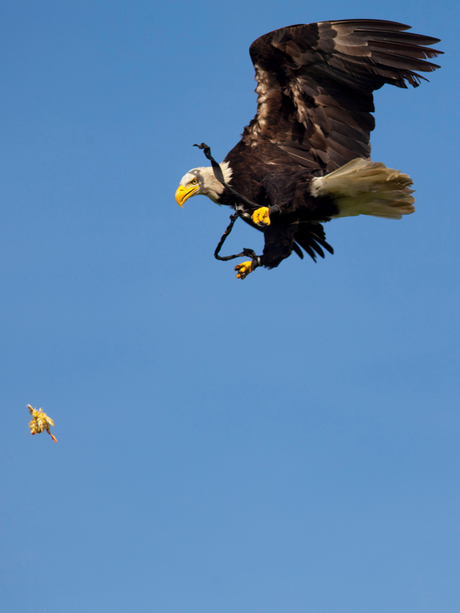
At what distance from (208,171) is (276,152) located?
0.77 metres

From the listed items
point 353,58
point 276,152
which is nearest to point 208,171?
point 276,152

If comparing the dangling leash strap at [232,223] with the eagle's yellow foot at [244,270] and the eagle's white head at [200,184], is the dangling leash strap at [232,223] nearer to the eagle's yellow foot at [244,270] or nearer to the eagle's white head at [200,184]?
the eagle's yellow foot at [244,270]

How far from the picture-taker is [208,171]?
7.41 meters

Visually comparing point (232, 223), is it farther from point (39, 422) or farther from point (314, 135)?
point (39, 422)

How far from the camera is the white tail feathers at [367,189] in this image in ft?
21.4

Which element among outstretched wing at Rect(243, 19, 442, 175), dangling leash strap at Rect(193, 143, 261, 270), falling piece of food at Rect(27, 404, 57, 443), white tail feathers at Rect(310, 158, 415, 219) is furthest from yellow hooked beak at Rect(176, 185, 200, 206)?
falling piece of food at Rect(27, 404, 57, 443)

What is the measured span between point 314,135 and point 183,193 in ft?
5.10

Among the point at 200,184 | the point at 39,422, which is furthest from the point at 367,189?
the point at 39,422

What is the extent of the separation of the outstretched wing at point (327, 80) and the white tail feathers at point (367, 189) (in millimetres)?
458

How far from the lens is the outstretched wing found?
263 inches

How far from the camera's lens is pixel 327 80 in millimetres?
7105

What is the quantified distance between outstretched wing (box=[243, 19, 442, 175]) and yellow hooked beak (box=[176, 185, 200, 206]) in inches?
33.6

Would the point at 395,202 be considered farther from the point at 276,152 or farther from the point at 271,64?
the point at 271,64

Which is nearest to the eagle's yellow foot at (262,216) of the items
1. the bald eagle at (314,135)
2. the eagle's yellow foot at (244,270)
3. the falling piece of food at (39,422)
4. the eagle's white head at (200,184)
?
the bald eagle at (314,135)
